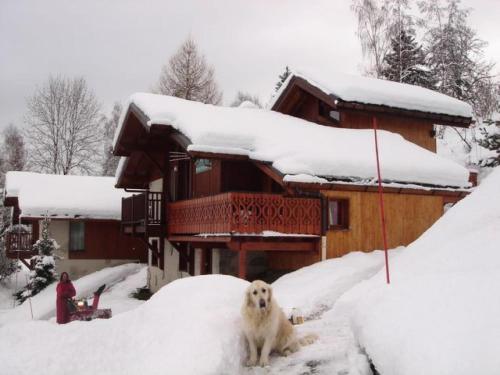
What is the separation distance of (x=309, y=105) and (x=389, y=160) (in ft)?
17.5

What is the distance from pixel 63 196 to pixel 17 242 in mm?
3026

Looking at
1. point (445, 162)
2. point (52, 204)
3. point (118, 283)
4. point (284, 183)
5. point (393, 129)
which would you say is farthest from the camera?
point (52, 204)

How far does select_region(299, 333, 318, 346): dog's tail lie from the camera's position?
27.9 feet

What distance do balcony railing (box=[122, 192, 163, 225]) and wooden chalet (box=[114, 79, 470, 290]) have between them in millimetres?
43

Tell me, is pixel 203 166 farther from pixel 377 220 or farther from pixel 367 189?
pixel 377 220

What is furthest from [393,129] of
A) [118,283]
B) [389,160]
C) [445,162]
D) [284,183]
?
[118,283]

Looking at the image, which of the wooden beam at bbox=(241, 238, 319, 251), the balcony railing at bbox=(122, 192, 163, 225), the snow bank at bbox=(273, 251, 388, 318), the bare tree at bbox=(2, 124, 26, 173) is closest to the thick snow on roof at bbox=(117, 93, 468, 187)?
the wooden beam at bbox=(241, 238, 319, 251)

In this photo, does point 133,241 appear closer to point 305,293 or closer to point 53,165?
point 53,165

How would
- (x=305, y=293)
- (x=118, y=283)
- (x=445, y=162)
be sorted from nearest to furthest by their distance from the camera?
(x=305, y=293) → (x=445, y=162) → (x=118, y=283)

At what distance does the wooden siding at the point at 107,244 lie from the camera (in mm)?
29402

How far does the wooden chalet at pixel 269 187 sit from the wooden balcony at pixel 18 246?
7.82 metres

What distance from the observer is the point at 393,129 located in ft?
73.0

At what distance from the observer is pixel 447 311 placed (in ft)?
17.9

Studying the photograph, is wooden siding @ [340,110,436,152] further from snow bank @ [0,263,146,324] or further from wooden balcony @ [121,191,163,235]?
snow bank @ [0,263,146,324]
